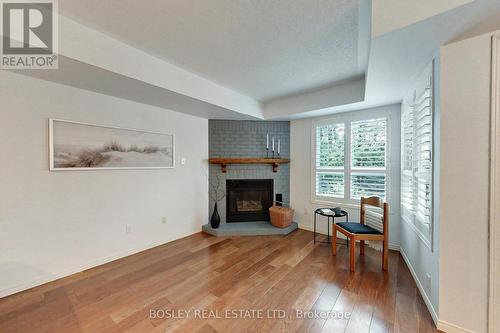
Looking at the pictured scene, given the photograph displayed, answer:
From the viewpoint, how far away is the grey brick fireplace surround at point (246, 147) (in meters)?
3.91

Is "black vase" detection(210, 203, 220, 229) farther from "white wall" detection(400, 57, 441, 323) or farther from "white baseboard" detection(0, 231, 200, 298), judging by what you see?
"white wall" detection(400, 57, 441, 323)

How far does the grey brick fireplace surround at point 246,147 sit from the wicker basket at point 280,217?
44cm

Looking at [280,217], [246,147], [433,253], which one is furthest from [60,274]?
[433,253]

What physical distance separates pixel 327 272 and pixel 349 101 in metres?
2.31

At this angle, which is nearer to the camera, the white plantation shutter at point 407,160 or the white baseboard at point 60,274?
the white baseboard at point 60,274

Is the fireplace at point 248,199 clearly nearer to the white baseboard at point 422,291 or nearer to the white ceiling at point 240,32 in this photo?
the white ceiling at point 240,32

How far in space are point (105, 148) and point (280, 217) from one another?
289 cm

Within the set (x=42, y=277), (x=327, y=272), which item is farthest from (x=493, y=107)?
(x=42, y=277)

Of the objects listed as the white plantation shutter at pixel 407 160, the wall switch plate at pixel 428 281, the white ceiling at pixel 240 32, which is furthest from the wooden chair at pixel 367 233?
the white ceiling at pixel 240 32

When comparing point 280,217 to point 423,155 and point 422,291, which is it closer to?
point 422,291

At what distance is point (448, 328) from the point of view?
1479mm

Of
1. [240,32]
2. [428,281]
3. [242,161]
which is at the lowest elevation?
[428,281]

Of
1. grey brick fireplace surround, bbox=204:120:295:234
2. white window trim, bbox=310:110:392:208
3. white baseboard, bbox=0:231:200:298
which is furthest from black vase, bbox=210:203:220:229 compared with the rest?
white window trim, bbox=310:110:392:208

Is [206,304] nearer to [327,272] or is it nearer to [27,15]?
[327,272]
